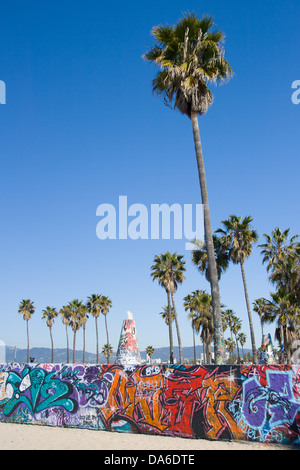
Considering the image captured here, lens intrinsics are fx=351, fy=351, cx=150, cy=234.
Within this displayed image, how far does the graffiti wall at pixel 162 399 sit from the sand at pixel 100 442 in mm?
339

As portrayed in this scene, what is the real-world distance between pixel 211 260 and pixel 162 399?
5043mm

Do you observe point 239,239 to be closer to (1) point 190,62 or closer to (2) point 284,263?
(2) point 284,263

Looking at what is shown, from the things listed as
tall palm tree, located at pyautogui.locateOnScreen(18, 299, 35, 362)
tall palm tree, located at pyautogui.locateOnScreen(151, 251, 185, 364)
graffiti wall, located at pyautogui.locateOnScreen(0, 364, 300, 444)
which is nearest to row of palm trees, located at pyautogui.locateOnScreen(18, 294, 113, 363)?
tall palm tree, located at pyautogui.locateOnScreen(18, 299, 35, 362)

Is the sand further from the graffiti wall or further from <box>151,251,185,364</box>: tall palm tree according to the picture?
<box>151,251,185,364</box>: tall palm tree

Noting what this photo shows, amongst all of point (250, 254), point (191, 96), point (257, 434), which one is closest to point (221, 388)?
point (257, 434)

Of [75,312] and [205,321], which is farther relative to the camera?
[75,312]

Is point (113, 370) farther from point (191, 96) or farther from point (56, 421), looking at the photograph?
point (191, 96)

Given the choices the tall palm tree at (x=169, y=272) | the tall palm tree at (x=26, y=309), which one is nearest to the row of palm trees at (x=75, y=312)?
the tall palm tree at (x=26, y=309)

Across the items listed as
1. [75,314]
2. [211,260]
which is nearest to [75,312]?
[75,314]

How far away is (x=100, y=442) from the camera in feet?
32.3

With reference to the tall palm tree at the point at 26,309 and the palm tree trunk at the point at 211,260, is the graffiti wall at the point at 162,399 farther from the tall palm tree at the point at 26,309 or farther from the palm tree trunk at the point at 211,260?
the tall palm tree at the point at 26,309

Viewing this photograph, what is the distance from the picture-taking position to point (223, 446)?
930cm

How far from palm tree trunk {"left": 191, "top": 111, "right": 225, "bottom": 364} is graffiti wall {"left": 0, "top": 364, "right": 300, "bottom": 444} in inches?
64.8

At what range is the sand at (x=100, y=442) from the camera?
923cm
